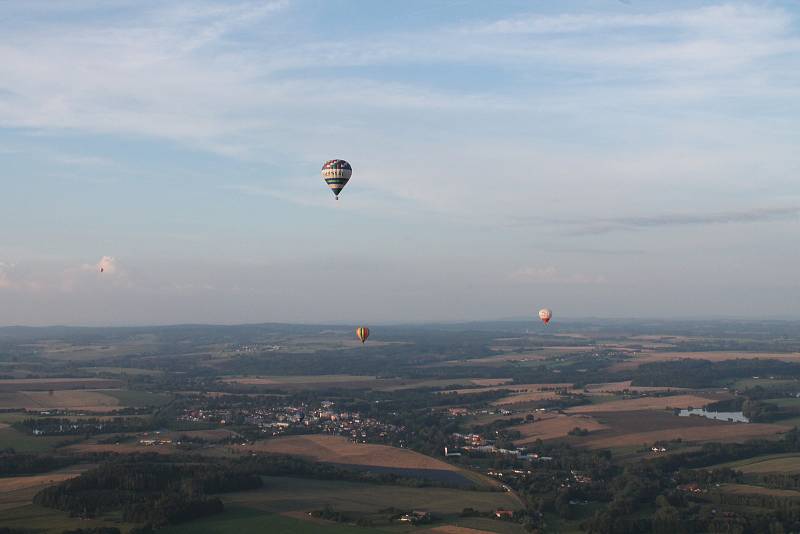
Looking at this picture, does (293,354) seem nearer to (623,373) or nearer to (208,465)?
(623,373)

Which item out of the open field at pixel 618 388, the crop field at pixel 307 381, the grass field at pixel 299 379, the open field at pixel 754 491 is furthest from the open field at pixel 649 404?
the grass field at pixel 299 379

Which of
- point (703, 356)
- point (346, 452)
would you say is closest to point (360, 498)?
point (346, 452)

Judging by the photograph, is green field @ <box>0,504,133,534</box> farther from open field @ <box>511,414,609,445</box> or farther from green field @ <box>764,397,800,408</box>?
green field @ <box>764,397,800,408</box>

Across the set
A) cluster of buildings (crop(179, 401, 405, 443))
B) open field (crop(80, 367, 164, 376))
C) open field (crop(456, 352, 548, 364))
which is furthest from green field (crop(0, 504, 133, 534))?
open field (crop(456, 352, 548, 364))

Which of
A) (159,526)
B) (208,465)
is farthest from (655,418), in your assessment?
(159,526)

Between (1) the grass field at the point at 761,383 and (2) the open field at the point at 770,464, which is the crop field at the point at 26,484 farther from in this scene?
(1) the grass field at the point at 761,383

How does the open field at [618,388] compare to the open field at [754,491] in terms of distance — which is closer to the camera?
the open field at [754,491]
